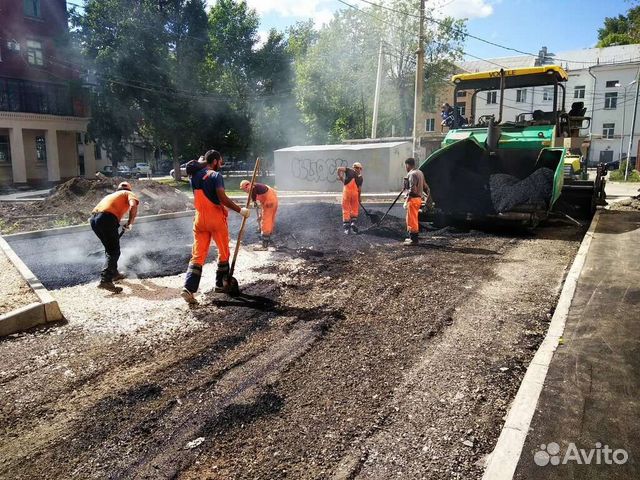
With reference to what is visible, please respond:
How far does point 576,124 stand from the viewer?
9562 millimetres

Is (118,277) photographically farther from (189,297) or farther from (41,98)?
(41,98)

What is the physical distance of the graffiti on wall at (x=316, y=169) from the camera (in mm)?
20312

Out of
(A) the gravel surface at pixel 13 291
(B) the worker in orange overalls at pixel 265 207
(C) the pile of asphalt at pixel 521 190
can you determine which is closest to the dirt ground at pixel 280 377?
(A) the gravel surface at pixel 13 291

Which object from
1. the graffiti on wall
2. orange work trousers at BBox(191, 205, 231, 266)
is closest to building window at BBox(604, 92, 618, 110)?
the graffiti on wall

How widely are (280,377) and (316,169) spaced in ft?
59.5

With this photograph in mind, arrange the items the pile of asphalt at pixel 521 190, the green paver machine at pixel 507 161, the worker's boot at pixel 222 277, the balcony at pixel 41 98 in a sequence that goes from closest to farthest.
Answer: the worker's boot at pixel 222 277, the pile of asphalt at pixel 521 190, the green paver machine at pixel 507 161, the balcony at pixel 41 98

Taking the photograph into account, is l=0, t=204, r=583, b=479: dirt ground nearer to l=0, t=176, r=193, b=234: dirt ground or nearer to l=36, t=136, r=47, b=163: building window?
l=0, t=176, r=193, b=234: dirt ground

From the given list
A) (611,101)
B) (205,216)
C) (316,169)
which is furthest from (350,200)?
(611,101)

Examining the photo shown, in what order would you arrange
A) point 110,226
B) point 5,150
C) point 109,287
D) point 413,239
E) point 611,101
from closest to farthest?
point 109,287, point 110,226, point 413,239, point 5,150, point 611,101

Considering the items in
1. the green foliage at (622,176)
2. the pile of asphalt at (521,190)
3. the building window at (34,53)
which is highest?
the building window at (34,53)

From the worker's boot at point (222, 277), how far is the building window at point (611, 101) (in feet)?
152

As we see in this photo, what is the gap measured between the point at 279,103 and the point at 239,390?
3481 centimetres

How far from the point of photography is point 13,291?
529 cm

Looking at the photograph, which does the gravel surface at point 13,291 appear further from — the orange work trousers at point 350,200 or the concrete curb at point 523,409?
the orange work trousers at point 350,200
